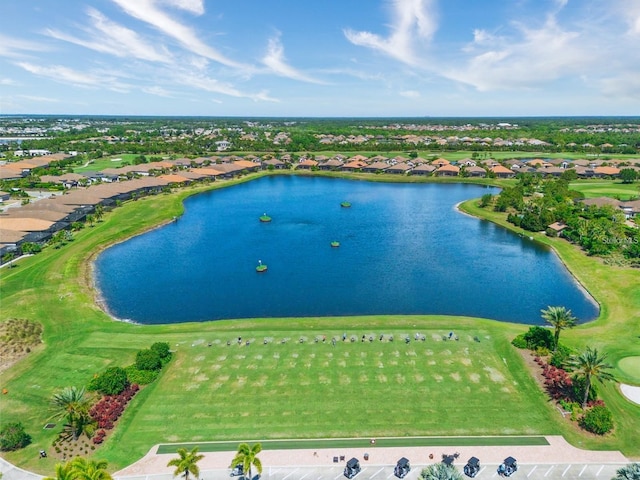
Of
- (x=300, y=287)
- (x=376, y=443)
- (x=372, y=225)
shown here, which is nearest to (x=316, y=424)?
(x=376, y=443)

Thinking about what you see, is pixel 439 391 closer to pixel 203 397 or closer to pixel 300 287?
pixel 203 397

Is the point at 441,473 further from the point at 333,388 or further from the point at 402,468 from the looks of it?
the point at 333,388

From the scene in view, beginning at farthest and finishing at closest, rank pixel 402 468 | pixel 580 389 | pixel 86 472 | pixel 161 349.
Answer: pixel 161 349 < pixel 580 389 < pixel 402 468 < pixel 86 472

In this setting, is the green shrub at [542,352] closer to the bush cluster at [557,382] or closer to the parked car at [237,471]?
the bush cluster at [557,382]

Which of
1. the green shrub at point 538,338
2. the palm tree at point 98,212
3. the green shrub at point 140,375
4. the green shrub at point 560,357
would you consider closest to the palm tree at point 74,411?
the green shrub at point 140,375

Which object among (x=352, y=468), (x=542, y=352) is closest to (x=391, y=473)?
(x=352, y=468)

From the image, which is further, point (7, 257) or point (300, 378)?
point (7, 257)

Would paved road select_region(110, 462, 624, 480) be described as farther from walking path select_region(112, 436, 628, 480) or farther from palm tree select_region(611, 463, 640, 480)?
palm tree select_region(611, 463, 640, 480)
